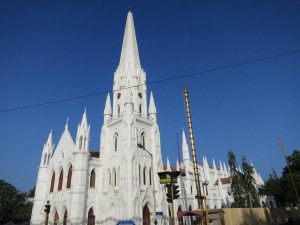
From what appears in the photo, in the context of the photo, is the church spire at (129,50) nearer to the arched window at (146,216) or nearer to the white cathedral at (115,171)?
the white cathedral at (115,171)

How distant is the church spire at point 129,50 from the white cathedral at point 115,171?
24 centimetres

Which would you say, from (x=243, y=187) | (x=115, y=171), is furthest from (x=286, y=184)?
(x=115, y=171)

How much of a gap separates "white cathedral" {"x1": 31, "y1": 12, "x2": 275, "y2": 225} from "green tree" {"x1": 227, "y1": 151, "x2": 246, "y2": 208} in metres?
7.26

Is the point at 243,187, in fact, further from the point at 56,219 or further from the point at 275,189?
the point at 56,219

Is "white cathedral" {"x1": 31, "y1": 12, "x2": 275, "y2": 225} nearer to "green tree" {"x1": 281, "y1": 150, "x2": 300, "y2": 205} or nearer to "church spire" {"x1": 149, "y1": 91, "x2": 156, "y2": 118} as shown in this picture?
"church spire" {"x1": 149, "y1": 91, "x2": 156, "y2": 118}

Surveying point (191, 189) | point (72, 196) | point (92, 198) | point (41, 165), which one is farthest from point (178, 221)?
point (41, 165)

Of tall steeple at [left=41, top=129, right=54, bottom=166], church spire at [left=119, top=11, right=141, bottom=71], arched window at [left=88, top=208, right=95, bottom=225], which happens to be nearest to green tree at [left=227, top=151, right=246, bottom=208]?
arched window at [left=88, top=208, right=95, bottom=225]

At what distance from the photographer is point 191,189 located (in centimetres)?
4075

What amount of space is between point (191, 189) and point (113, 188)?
16.2m

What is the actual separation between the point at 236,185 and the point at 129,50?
91.3ft

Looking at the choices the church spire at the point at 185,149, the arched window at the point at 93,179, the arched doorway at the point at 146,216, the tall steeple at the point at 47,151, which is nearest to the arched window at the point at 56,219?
the arched window at the point at 93,179

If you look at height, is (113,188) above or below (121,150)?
below

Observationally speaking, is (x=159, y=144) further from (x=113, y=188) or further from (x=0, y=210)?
Answer: (x=0, y=210)

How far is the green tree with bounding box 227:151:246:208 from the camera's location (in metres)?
33.7
